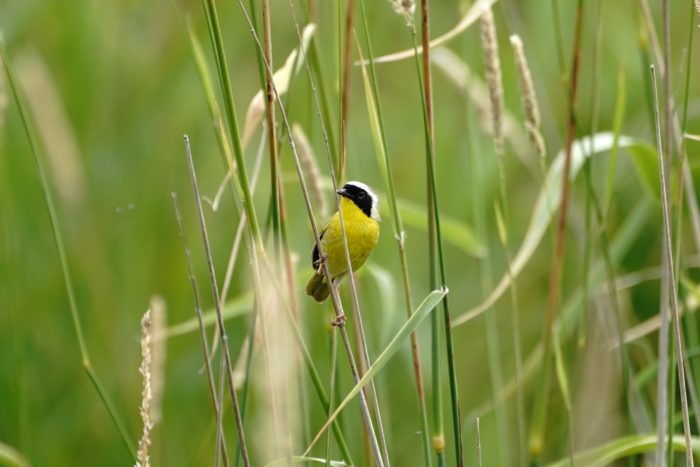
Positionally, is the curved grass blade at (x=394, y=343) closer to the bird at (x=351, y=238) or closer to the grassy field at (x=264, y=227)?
the bird at (x=351, y=238)

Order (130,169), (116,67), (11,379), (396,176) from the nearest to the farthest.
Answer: (11,379)
(130,169)
(116,67)
(396,176)

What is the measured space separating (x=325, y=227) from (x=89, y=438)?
144 centimetres

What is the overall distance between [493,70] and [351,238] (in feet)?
1.85

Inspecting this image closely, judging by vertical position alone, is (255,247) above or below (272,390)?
above

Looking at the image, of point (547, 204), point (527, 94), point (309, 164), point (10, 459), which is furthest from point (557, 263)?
point (10, 459)

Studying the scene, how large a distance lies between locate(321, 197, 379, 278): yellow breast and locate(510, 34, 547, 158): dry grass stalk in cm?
47

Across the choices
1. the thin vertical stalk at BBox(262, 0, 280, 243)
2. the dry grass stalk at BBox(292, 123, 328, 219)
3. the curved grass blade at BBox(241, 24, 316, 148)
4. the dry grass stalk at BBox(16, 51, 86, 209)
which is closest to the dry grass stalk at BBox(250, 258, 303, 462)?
the thin vertical stalk at BBox(262, 0, 280, 243)

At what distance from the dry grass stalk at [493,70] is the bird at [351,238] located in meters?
0.36

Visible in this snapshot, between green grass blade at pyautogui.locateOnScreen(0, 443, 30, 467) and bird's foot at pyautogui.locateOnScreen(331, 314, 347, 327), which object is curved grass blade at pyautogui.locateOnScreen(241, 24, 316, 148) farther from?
green grass blade at pyautogui.locateOnScreen(0, 443, 30, 467)

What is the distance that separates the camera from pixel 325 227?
237cm

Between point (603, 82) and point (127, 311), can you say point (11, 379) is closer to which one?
point (127, 311)

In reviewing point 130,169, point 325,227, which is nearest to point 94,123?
point 130,169

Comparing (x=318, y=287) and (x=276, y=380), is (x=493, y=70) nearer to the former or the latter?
(x=318, y=287)

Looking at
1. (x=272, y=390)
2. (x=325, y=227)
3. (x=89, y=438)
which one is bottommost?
(x=89, y=438)
